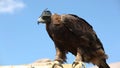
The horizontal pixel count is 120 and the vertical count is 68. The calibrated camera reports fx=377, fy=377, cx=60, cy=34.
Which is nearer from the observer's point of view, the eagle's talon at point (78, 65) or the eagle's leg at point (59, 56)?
the eagle's talon at point (78, 65)

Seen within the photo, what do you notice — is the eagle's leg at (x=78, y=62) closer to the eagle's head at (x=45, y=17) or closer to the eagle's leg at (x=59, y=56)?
the eagle's leg at (x=59, y=56)

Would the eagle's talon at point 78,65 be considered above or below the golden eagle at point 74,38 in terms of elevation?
below

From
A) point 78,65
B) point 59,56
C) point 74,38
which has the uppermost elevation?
point 74,38

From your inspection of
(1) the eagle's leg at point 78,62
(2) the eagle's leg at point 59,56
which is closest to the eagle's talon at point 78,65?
(1) the eagle's leg at point 78,62

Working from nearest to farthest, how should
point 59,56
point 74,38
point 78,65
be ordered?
point 78,65 → point 74,38 → point 59,56

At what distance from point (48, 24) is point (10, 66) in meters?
1.31

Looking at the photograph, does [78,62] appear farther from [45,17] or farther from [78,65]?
[45,17]

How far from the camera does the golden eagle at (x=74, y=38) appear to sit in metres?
8.56

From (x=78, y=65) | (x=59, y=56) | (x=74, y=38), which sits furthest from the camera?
(x=59, y=56)

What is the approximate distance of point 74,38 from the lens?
8734mm

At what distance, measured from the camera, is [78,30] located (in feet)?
28.7

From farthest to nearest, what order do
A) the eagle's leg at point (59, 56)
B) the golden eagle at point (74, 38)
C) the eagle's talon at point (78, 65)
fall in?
1. the eagle's leg at point (59, 56)
2. the golden eagle at point (74, 38)
3. the eagle's talon at point (78, 65)

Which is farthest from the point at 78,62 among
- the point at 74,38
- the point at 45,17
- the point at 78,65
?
the point at 45,17

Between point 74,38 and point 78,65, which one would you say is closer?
point 78,65
